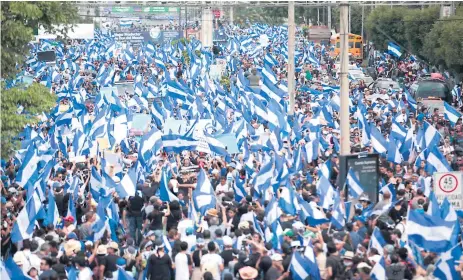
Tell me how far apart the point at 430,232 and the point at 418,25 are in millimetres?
42055

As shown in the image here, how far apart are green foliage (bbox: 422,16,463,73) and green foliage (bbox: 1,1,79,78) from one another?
24.1m

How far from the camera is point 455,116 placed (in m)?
29.4

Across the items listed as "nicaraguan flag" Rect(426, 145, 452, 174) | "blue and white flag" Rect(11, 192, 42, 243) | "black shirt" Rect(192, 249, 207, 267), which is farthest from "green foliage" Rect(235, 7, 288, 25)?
"black shirt" Rect(192, 249, 207, 267)

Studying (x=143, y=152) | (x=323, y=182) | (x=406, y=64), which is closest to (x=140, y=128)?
(x=143, y=152)

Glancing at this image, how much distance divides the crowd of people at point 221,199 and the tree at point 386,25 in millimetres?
27661

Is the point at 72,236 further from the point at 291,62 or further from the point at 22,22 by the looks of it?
the point at 291,62

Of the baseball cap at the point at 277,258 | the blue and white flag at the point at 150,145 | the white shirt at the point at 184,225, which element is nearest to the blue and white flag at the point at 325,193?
the white shirt at the point at 184,225

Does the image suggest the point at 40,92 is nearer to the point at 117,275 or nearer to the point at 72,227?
the point at 72,227

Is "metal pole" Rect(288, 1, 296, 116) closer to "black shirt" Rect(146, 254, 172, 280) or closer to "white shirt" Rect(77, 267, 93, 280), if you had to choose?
"black shirt" Rect(146, 254, 172, 280)

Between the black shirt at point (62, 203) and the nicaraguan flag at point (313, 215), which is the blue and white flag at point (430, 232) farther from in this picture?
the black shirt at point (62, 203)

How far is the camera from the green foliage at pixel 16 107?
19938mm

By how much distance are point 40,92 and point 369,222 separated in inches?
237

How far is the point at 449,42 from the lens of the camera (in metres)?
44.7

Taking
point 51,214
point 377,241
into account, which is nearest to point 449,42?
point 51,214
